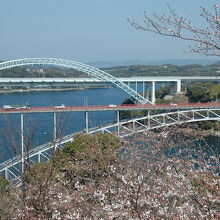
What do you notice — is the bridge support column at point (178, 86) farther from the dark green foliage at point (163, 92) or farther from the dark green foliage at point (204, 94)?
the dark green foliage at point (204, 94)

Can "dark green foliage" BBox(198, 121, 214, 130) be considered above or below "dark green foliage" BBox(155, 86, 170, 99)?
below

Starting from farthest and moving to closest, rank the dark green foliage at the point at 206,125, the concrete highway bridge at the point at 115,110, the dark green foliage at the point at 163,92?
→ the dark green foliage at the point at 163,92 < the dark green foliage at the point at 206,125 < the concrete highway bridge at the point at 115,110

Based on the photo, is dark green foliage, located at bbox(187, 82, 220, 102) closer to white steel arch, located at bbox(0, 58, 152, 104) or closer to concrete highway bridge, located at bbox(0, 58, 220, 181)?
concrete highway bridge, located at bbox(0, 58, 220, 181)

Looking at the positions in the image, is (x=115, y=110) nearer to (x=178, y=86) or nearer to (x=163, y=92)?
(x=178, y=86)

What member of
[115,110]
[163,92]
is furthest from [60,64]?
[163,92]

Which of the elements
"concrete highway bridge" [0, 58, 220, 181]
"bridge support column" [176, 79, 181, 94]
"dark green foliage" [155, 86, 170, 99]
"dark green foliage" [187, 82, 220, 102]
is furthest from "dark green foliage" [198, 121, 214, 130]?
"dark green foliage" [155, 86, 170, 99]

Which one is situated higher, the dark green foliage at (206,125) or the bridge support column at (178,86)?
the bridge support column at (178,86)

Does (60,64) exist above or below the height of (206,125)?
above

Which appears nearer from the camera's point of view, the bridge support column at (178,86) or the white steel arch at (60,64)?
the white steel arch at (60,64)

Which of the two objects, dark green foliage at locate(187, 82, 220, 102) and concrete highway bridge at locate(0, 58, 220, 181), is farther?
dark green foliage at locate(187, 82, 220, 102)

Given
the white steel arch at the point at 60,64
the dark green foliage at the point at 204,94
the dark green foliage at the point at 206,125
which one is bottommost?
the dark green foliage at the point at 206,125

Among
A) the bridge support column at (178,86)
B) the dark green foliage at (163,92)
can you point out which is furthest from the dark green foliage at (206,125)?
the dark green foliage at (163,92)

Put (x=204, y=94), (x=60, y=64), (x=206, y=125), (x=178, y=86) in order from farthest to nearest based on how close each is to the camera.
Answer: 1. (x=178, y=86)
2. (x=204, y=94)
3. (x=60, y=64)
4. (x=206, y=125)

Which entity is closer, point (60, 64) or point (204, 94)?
point (60, 64)
